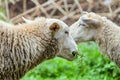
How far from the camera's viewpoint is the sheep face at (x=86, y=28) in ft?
27.3

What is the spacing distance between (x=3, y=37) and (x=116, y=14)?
5.99 meters

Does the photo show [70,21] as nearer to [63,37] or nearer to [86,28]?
[86,28]

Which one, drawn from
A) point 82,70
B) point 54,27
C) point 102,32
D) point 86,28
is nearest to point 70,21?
point 82,70

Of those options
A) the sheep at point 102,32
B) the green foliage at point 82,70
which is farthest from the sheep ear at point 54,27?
the green foliage at point 82,70

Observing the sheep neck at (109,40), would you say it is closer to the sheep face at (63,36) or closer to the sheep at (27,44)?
the sheep face at (63,36)

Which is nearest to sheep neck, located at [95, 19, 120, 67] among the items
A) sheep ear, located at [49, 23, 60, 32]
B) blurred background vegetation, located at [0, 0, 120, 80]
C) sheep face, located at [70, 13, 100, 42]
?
sheep face, located at [70, 13, 100, 42]

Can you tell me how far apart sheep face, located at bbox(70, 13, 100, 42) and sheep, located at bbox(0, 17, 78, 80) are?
4.17 ft

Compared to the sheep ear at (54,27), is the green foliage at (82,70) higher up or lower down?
lower down

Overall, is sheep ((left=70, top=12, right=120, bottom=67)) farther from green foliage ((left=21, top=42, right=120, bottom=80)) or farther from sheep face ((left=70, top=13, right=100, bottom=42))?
green foliage ((left=21, top=42, right=120, bottom=80))

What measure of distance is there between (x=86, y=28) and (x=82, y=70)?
1370mm

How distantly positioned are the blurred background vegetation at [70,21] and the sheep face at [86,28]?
0.46 metres

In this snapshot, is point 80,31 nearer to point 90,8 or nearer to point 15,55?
point 15,55

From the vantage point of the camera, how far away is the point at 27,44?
273 inches

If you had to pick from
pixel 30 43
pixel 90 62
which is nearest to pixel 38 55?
pixel 30 43
